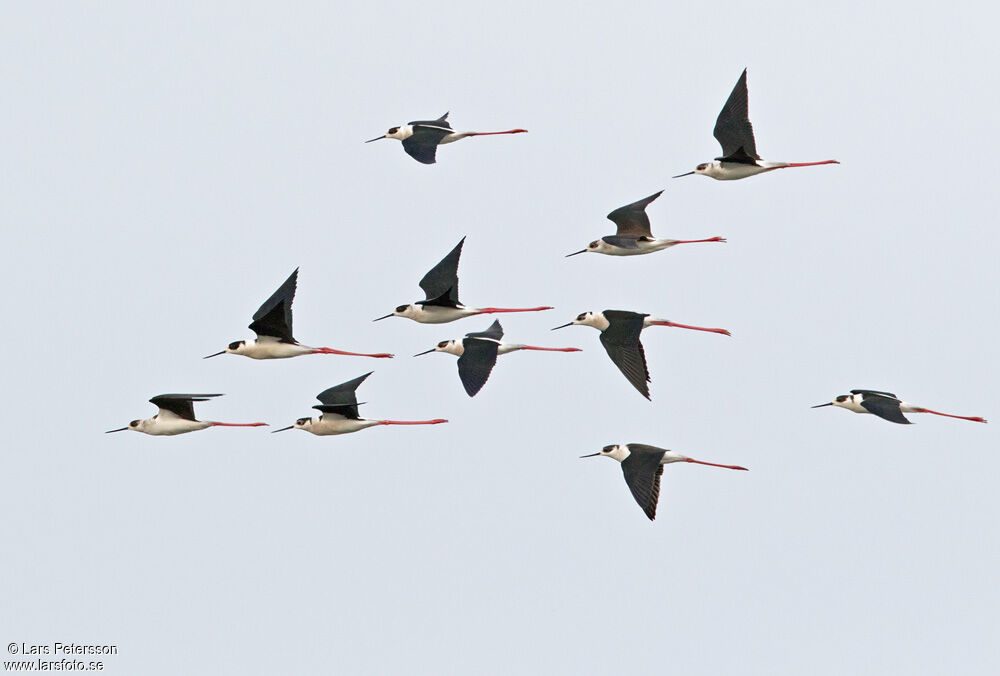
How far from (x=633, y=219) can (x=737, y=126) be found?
65.4 inches

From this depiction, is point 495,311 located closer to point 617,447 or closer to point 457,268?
point 457,268

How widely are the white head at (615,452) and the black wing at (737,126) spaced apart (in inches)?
132

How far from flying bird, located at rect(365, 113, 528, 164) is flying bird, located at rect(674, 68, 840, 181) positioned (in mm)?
3096

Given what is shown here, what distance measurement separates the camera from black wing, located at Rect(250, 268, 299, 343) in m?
17.2

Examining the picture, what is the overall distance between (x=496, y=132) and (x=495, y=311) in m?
2.74

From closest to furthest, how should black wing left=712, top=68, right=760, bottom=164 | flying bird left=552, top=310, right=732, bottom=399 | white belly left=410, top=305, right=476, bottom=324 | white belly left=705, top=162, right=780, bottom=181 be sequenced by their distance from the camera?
flying bird left=552, top=310, right=732, bottom=399, black wing left=712, top=68, right=760, bottom=164, white belly left=705, top=162, right=780, bottom=181, white belly left=410, top=305, right=476, bottom=324

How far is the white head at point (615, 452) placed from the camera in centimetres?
1836

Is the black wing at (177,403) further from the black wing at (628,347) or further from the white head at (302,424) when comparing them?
the black wing at (628,347)

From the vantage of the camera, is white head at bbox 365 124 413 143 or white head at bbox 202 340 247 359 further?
white head at bbox 365 124 413 143

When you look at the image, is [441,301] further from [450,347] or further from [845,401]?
[845,401]

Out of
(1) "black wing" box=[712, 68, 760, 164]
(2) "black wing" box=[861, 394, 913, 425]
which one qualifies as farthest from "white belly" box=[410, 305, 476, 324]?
(2) "black wing" box=[861, 394, 913, 425]

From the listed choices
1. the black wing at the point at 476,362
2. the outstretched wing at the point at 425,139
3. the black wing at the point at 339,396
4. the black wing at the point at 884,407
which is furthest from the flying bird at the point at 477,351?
the black wing at the point at 884,407

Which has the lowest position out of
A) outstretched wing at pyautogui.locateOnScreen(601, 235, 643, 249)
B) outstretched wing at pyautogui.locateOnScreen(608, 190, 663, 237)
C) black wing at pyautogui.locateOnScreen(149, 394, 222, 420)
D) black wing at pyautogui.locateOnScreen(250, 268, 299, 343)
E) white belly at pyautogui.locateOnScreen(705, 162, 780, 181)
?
black wing at pyautogui.locateOnScreen(149, 394, 222, 420)

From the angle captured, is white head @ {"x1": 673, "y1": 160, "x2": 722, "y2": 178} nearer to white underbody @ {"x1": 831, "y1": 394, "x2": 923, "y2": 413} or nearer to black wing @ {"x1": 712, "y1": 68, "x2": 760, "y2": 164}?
black wing @ {"x1": 712, "y1": 68, "x2": 760, "y2": 164}
